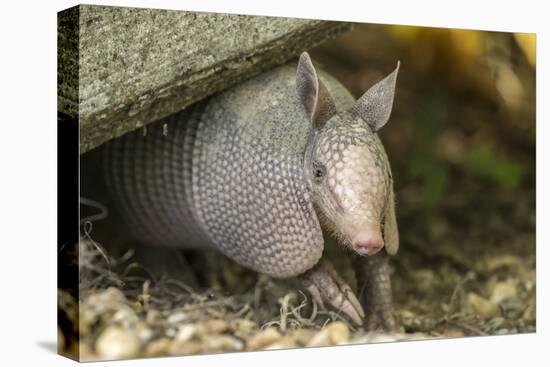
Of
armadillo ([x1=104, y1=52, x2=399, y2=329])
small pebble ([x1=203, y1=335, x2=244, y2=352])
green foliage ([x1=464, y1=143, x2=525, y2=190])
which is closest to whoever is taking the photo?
armadillo ([x1=104, y1=52, x2=399, y2=329])

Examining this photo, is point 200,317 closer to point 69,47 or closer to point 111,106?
point 111,106

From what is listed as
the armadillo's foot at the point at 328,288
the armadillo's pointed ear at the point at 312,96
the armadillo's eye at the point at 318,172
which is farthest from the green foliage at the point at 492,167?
the armadillo's eye at the point at 318,172

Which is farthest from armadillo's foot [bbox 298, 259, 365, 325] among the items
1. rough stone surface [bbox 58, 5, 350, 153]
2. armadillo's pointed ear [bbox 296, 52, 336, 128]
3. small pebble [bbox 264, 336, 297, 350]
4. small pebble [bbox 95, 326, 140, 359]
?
rough stone surface [bbox 58, 5, 350, 153]

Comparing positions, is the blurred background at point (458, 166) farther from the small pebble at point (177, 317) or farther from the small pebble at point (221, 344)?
the small pebble at point (177, 317)

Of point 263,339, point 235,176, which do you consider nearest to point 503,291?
point 263,339

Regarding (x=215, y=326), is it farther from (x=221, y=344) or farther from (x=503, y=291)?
(x=503, y=291)

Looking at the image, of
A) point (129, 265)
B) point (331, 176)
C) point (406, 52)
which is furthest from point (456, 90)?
point (129, 265)

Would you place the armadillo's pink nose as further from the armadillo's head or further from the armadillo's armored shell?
the armadillo's armored shell
